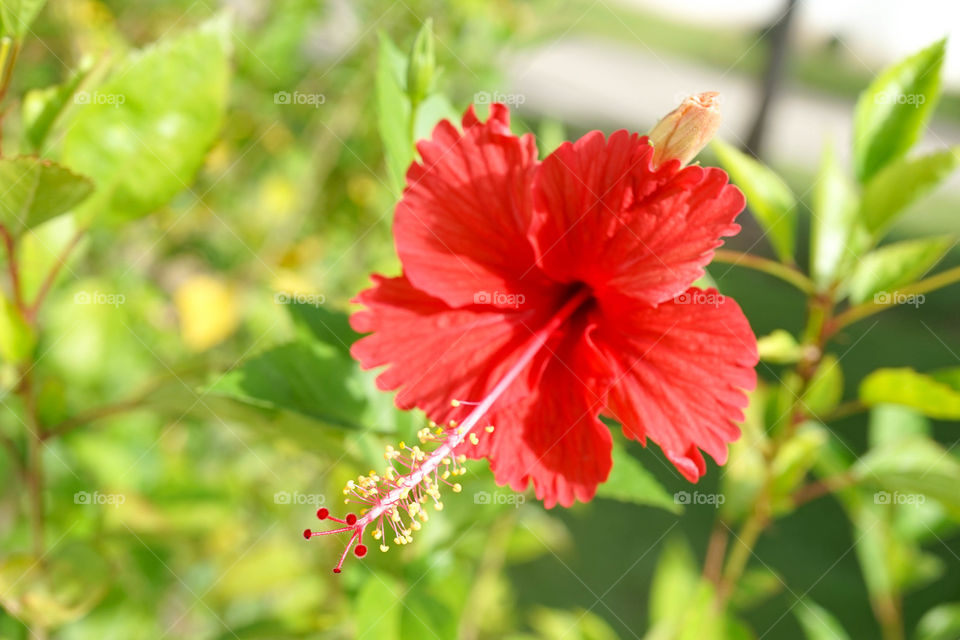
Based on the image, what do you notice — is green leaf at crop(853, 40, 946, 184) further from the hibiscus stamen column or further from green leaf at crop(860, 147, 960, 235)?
the hibiscus stamen column

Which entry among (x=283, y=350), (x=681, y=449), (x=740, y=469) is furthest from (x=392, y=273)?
(x=740, y=469)

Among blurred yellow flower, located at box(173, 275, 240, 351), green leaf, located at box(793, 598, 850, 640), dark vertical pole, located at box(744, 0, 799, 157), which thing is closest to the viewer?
green leaf, located at box(793, 598, 850, 640)

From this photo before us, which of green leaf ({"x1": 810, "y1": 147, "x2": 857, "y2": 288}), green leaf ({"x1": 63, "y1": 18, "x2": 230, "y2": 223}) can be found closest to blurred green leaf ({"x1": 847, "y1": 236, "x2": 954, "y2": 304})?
green leaf ({"x1": 810, "y1": 147, "x2": 857, "y2": 288})

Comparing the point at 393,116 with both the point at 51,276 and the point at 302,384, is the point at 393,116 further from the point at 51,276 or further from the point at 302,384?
the point at 51,276

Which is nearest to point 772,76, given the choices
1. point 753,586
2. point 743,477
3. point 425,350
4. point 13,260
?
point 743,477

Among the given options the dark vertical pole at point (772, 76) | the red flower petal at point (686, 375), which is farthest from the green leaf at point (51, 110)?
the dark vertical pole at point (772, 76)

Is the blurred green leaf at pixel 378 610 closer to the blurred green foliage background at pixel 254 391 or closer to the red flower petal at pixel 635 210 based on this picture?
the blurred green foliage background at pixel 254 391
